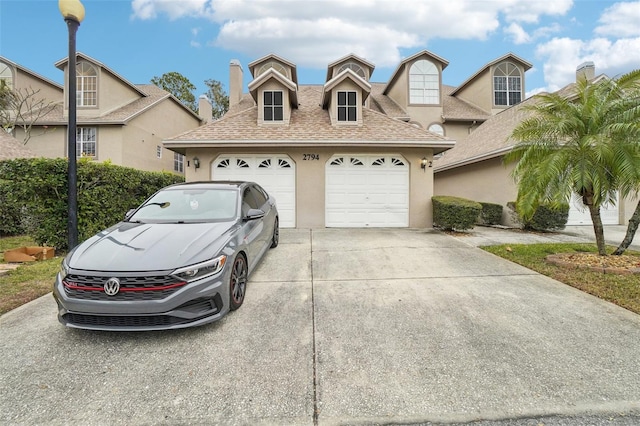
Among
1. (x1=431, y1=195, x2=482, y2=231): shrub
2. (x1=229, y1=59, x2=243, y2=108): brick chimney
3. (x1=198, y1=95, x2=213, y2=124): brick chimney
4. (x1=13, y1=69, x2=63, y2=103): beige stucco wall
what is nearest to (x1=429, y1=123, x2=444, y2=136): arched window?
(x1=431, y1=195, x2=482, y2=231): shrub

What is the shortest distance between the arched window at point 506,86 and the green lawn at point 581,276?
14.0 meters

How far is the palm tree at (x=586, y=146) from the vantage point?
496 centimetres

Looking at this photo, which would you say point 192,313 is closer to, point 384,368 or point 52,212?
point 384,368

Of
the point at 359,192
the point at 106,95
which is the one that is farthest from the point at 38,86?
the point at 359,192

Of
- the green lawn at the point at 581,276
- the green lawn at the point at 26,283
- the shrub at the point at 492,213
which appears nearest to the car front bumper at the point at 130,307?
the green lawn at the point at 26,283

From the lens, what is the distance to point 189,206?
435 centimetres

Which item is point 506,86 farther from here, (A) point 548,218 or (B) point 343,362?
(B) point 343,362

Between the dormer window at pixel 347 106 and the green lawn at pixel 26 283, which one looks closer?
the green lawn at pixel 26 283

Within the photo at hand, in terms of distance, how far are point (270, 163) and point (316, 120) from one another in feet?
8.27

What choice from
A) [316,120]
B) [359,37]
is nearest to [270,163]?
[316,120]

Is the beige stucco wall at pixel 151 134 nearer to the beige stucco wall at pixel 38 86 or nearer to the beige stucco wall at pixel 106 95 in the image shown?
the beige stucco wall at pixel 106 95

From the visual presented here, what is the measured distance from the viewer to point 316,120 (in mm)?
10719

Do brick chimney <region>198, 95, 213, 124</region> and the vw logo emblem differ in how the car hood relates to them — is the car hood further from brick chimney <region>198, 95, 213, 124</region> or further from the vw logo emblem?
brick chimney <region>198, 95, 213, 124</region>

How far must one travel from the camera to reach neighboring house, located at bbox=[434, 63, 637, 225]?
425 inches
